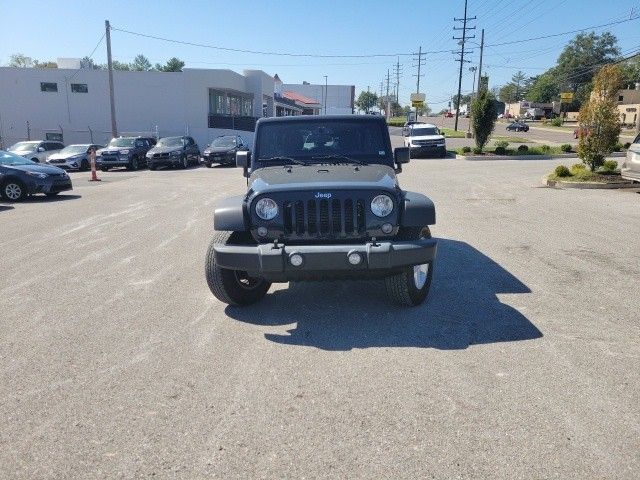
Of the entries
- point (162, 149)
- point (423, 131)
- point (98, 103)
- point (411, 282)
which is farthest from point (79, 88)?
point (411, 282)

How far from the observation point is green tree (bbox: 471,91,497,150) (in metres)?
28.6

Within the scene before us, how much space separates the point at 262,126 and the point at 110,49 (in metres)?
29.5

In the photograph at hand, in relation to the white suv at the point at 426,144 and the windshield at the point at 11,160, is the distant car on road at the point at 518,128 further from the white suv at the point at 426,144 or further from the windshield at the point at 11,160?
the windshield at the point at 11,160

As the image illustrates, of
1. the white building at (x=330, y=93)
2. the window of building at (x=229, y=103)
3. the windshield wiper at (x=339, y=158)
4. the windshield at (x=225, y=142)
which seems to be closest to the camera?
the windshield wiper at (x=339, y=158)

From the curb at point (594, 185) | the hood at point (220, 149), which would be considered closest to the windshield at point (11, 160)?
the hood at point (220, 149)

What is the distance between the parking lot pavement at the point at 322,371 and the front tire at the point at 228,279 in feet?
0.49

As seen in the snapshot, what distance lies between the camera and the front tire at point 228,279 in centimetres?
497

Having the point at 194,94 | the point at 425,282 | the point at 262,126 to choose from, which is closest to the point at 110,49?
the point at 194,94

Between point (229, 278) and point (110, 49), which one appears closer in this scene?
point (229, 278)

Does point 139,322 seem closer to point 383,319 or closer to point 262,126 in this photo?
point 383,319

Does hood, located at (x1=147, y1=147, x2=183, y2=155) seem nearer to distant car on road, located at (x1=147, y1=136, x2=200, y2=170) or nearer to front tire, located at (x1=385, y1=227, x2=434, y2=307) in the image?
distant car on road, located at (x1=147, y1=136, x2=200, y2=170)

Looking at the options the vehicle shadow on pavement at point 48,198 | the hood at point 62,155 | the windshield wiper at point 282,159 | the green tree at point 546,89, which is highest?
the green tree at point 546,89

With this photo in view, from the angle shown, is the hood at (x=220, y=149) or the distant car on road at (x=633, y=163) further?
the hood at (x=220, y=149)

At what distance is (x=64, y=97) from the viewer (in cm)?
3519
